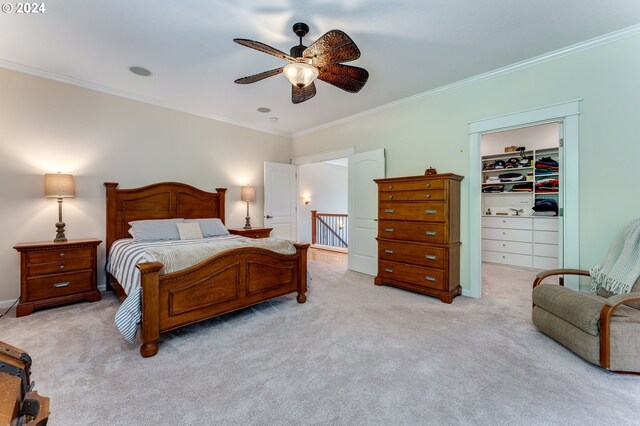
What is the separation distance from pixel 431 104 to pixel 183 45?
3064 mm

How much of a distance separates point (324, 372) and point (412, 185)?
8.23ft

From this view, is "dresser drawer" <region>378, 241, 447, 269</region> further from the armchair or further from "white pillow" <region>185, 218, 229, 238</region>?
"white pillow" <region>185, 218, 229, 238</region>

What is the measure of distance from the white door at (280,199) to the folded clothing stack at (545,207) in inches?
173

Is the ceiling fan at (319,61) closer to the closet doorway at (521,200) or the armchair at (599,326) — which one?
the armchair at (599,326)

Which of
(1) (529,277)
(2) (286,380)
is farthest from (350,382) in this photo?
(1) (529,277)

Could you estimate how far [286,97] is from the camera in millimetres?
3947

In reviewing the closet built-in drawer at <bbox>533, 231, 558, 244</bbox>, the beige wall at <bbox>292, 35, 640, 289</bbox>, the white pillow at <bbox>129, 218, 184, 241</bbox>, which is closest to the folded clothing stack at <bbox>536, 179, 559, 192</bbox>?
the closet built-in drawer at <bbox>533, 231, 558, 244</bbox>

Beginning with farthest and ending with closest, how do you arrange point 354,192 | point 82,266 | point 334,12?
point 354,192, point 82,266, point 334,12

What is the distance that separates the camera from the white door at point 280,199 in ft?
17.5

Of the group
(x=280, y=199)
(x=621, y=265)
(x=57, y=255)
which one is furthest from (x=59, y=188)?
(x=621, y=265)

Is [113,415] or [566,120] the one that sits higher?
[566,120]

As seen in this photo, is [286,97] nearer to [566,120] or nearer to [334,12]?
[334,12]

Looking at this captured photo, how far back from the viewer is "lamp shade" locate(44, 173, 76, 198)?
314 cm

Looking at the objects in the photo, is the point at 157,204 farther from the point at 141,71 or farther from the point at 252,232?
the point at 141,71
